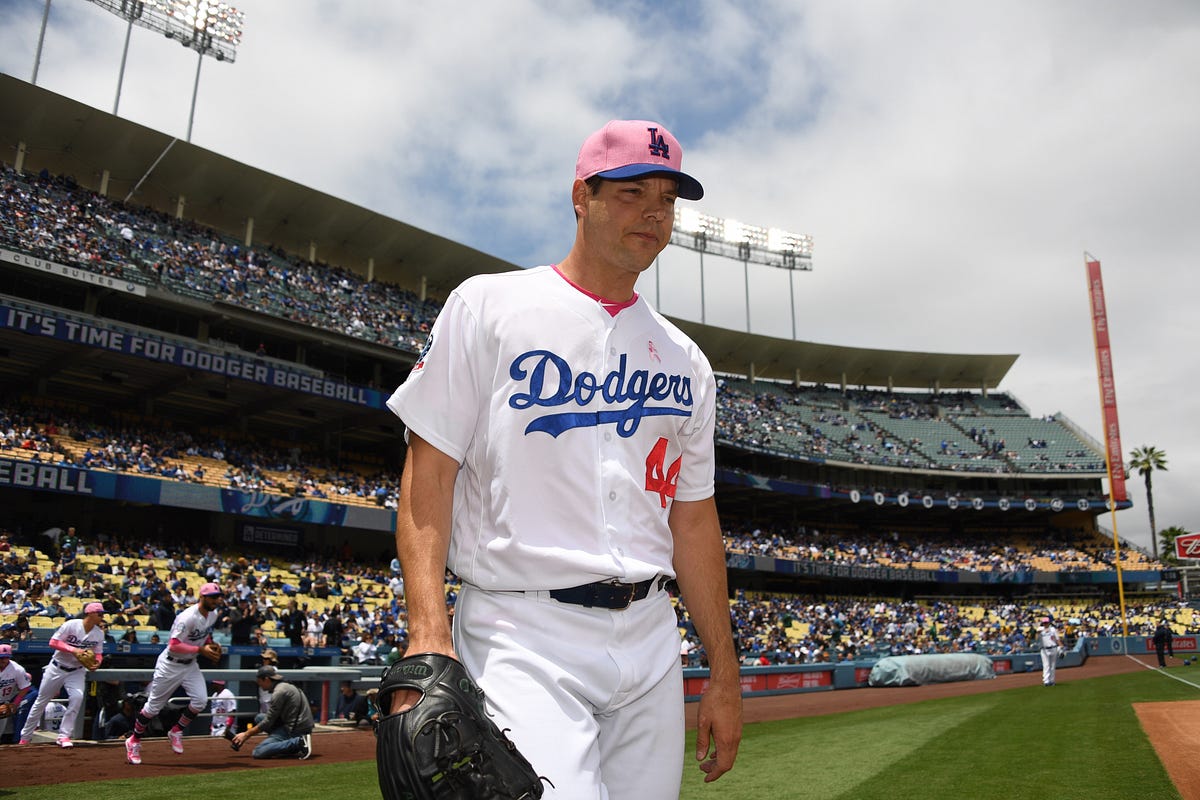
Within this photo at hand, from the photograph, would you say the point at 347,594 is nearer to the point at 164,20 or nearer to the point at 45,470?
the point at 45,470

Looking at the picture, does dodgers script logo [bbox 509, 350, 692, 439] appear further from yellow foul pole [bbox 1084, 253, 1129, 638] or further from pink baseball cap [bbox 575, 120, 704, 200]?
yellow foul pole [bbox 1084, 253, 1129, 638]

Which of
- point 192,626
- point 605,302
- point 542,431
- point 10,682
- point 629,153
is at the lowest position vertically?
point 10,682

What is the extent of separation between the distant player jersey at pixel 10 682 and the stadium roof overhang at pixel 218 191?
83.0ft

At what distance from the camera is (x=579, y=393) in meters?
2.26

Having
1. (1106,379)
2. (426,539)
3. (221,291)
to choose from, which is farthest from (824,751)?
(1106,379)

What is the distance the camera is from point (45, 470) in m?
22.0

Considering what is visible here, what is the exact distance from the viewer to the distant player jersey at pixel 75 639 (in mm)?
10125

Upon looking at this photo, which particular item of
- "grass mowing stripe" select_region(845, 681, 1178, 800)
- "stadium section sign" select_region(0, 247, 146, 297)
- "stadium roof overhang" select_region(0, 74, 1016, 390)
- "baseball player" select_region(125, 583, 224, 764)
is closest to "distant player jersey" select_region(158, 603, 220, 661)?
"baseball player" select_region(125, 583, 224, 764)

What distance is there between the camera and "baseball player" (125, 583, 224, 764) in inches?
374

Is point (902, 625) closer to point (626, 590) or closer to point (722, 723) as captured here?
point (722, 723)

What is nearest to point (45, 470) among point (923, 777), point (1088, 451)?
point (923, 777)

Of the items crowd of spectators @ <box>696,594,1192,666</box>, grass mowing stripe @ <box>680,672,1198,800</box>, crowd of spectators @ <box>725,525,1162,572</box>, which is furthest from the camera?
crowd of spectators @ <box>725,525,1162,572</box>

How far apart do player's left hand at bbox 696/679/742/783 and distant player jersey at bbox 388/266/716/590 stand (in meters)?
0.42

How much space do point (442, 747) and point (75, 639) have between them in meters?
10.6
